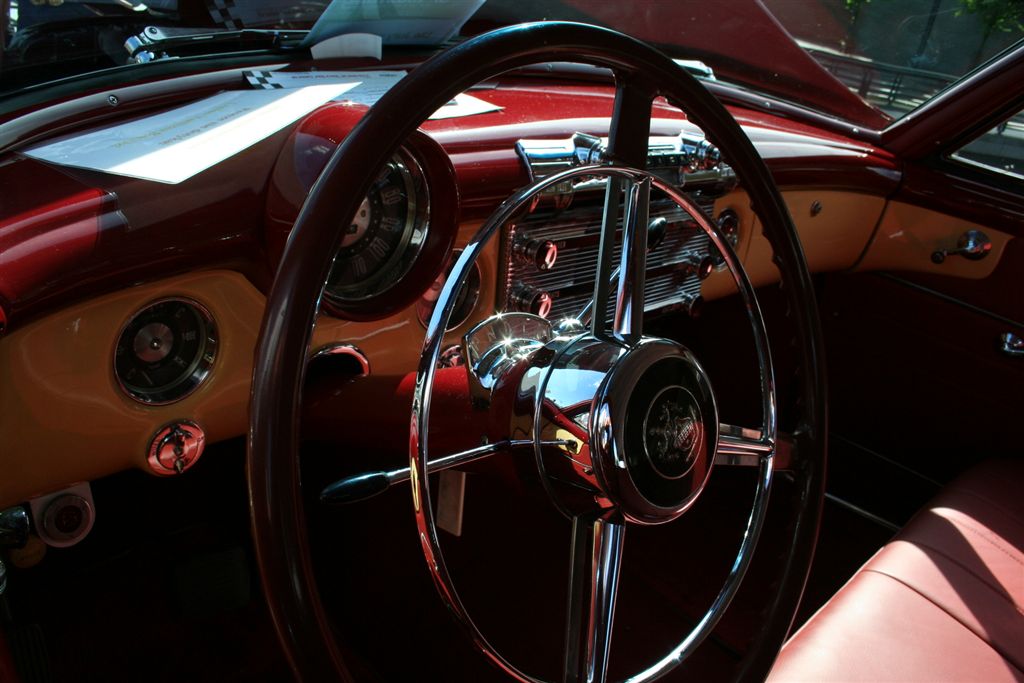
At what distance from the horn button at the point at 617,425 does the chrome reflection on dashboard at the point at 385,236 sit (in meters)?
0.23

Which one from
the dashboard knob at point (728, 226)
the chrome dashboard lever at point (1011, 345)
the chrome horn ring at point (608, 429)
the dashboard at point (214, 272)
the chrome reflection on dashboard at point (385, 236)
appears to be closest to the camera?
the chrome horn ring at point (608, 429)

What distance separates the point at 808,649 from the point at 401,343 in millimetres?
645

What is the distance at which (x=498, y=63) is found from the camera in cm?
71

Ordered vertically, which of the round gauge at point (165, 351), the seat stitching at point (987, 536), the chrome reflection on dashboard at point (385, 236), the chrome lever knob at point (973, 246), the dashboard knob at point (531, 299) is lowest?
the seat stitching at point (987, 536)

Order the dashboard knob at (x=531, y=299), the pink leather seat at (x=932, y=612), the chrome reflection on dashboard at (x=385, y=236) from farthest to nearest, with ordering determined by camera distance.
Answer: the dashboard knob at (x=531, y=299)
the pink leather seat at (x=932, y=612)
the chrome reflection on dashboard at (x=385, y=236)

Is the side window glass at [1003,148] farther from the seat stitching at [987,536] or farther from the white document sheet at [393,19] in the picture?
the white document sheet at [393,19]

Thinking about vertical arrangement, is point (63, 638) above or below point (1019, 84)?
below

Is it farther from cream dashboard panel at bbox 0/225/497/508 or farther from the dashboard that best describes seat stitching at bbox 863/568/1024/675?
cream dashboard panel at bbox 0/225/497/508

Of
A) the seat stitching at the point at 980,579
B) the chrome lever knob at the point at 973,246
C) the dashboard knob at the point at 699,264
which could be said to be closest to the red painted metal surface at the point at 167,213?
the dashboard knob at the point at 699,264

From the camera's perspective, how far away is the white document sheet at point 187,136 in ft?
2.94

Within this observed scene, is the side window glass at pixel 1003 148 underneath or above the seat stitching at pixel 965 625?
above

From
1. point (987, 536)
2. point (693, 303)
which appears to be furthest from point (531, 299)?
point (987, 536)

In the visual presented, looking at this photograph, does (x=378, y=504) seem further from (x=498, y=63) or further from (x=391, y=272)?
(x=498, y=63)

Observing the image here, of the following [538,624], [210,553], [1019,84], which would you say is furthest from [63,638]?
[1019,84]
